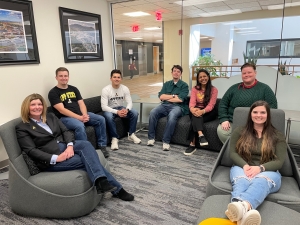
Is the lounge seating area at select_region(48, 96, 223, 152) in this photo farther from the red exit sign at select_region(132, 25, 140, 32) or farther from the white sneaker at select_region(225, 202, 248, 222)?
the red exit sign at select_region(132, 25, 140, 32)

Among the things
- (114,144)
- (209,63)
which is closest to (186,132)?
(114,144)

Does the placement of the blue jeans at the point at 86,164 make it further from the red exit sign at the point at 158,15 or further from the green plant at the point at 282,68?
the red exit sign at the point at 158,15

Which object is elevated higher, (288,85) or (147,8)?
(147,8)

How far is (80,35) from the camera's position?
3.78 m

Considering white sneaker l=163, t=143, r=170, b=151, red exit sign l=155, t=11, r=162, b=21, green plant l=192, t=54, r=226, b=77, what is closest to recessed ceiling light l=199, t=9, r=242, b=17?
green plant l=192, t=54, r=226, b=77

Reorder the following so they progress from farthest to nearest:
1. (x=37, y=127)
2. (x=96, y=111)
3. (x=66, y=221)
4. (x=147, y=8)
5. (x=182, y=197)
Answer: (x=147, y=8) < (x=96, y=111) < (x=182, y=197) < (x=37, y=127) < (x=66, y=221)

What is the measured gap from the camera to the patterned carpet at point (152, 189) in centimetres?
192

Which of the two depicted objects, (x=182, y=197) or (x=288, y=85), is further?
(x=288, y=85)

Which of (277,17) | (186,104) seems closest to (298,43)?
(277,17)

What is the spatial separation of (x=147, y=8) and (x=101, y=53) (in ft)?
5.75

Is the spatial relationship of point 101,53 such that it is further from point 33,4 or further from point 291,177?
point 291,177

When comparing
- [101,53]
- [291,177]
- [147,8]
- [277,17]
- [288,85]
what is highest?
[147,8]

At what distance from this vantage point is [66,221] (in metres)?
1.89

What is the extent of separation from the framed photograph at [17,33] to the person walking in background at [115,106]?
1120 millimetres
